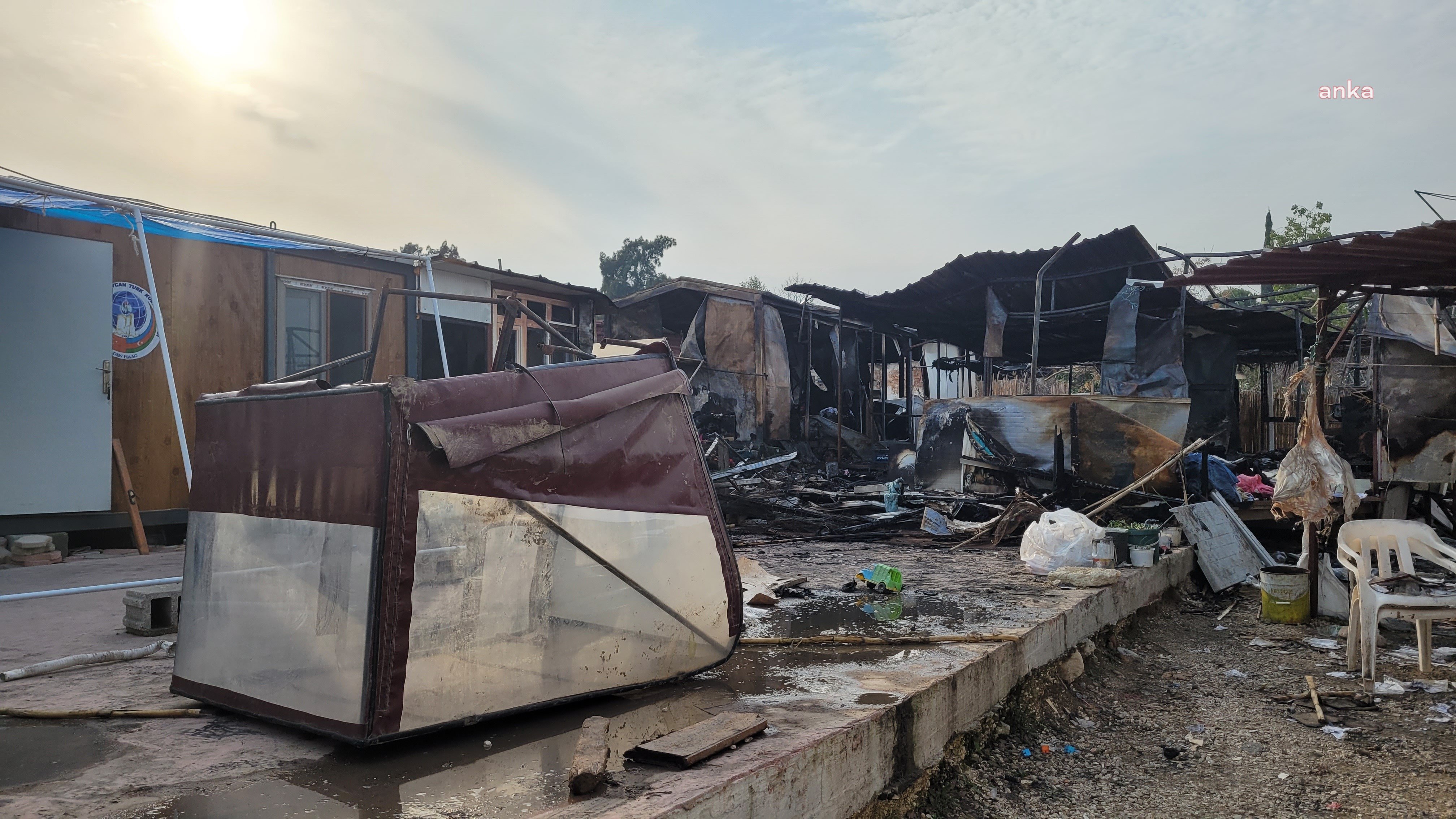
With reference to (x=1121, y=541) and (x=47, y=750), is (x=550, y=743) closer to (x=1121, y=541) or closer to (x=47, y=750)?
(x=47, y=750)

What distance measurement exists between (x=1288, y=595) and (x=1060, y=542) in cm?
191

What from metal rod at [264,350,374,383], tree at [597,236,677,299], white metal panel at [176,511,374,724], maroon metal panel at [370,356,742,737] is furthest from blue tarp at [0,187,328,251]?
tree at [597,236,677,299]

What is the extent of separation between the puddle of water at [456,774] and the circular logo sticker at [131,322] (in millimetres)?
6403

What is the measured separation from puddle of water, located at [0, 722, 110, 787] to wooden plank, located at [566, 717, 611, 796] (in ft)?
4.91

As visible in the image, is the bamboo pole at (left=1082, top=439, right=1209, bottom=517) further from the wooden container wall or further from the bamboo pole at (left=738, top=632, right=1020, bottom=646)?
the wooden container wall

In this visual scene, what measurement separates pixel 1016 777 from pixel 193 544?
3686 millimetres

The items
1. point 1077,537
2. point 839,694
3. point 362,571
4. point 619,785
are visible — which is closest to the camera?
point 619,785

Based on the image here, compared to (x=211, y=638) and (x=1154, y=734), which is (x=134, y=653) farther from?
(x=1154, y=734)

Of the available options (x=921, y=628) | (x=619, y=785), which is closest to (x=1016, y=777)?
(x=921, y=628)

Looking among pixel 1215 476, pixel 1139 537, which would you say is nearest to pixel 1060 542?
pixel 1139 537

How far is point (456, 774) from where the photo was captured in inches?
98.4

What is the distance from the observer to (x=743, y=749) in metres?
2.67

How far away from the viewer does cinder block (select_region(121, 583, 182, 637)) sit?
4.13m

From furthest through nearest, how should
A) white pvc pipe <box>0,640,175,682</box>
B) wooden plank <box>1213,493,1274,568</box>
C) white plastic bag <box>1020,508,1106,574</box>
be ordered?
1. wooden plank <box>1213,493,1274,568</box>
2. white plastic bag <box>1020,508,1106,574</box>
3. white pvc pipe <box>0,640,175,682</box>
